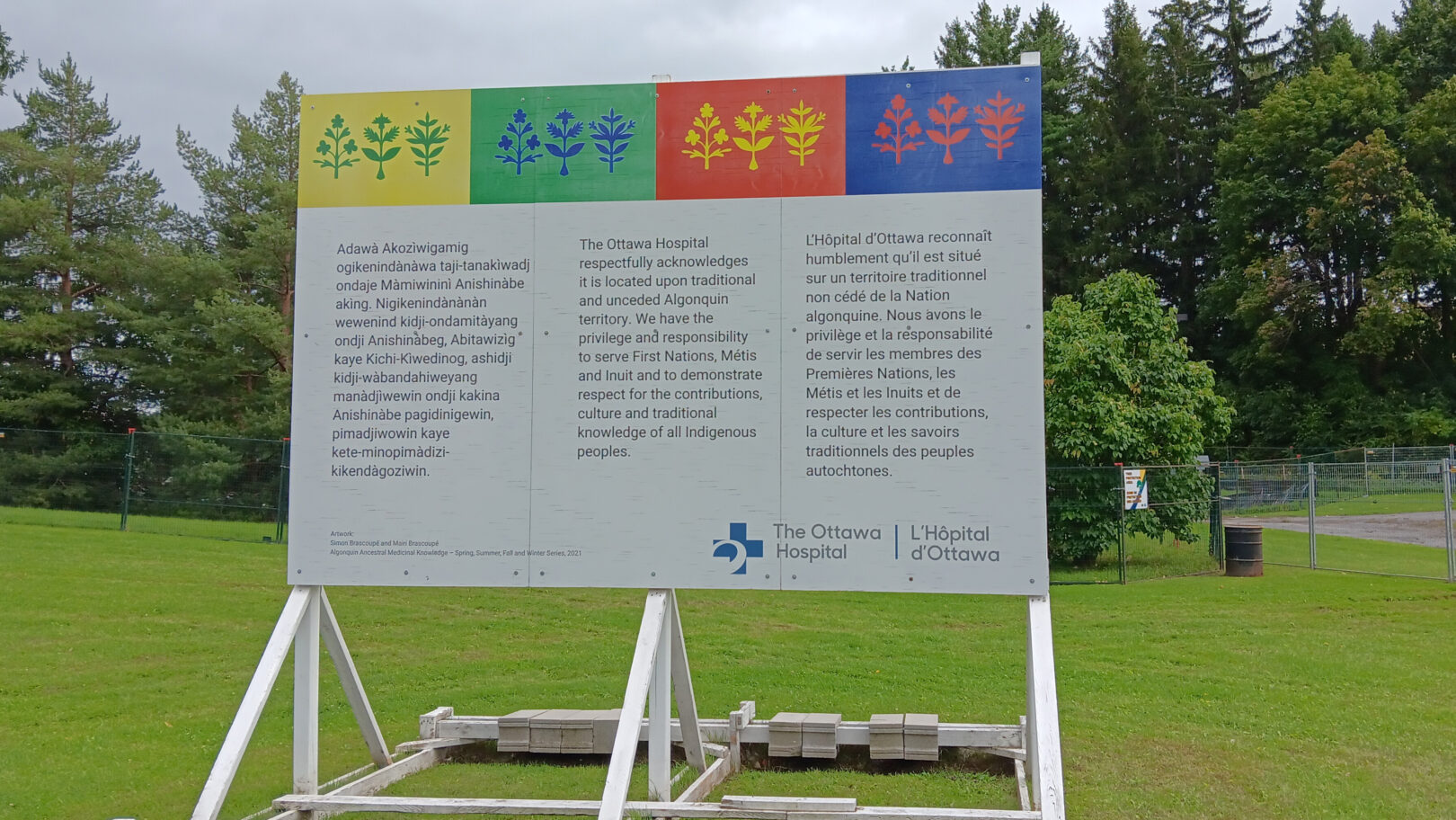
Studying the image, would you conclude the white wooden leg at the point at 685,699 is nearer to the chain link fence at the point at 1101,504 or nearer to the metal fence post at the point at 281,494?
the chain link fence at the point at 1101,504

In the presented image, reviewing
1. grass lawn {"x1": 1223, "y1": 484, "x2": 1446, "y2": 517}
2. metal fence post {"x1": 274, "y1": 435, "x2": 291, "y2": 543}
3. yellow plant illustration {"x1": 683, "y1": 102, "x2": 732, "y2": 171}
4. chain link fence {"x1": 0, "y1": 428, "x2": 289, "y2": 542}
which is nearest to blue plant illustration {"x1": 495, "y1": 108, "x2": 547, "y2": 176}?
yellow plant illustration {"x1": 683, "y1": 102, "x2": 732, "y2": 171}

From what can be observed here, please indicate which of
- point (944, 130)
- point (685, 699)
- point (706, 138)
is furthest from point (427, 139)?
point (685, 699)

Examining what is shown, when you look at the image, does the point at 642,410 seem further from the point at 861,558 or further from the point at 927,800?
the point at 927,800

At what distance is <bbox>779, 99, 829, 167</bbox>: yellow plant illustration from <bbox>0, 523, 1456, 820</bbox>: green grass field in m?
3.62

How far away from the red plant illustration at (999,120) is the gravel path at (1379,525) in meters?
20.9

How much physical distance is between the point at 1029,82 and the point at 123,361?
36.4 metres

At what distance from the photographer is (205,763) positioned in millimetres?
7098

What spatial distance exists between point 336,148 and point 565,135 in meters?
1.26

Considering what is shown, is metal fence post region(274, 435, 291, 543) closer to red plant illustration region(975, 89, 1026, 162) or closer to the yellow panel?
the yellow panel

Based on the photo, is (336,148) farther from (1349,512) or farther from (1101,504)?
(1349,512)

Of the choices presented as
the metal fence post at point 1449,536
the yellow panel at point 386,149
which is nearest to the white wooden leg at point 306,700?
the yellow panel at point 386,149

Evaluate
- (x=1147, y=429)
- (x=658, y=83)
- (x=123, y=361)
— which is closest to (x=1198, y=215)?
(x=1147, y=429)

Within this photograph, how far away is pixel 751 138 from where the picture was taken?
216 inches

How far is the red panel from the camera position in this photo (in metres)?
5.42
